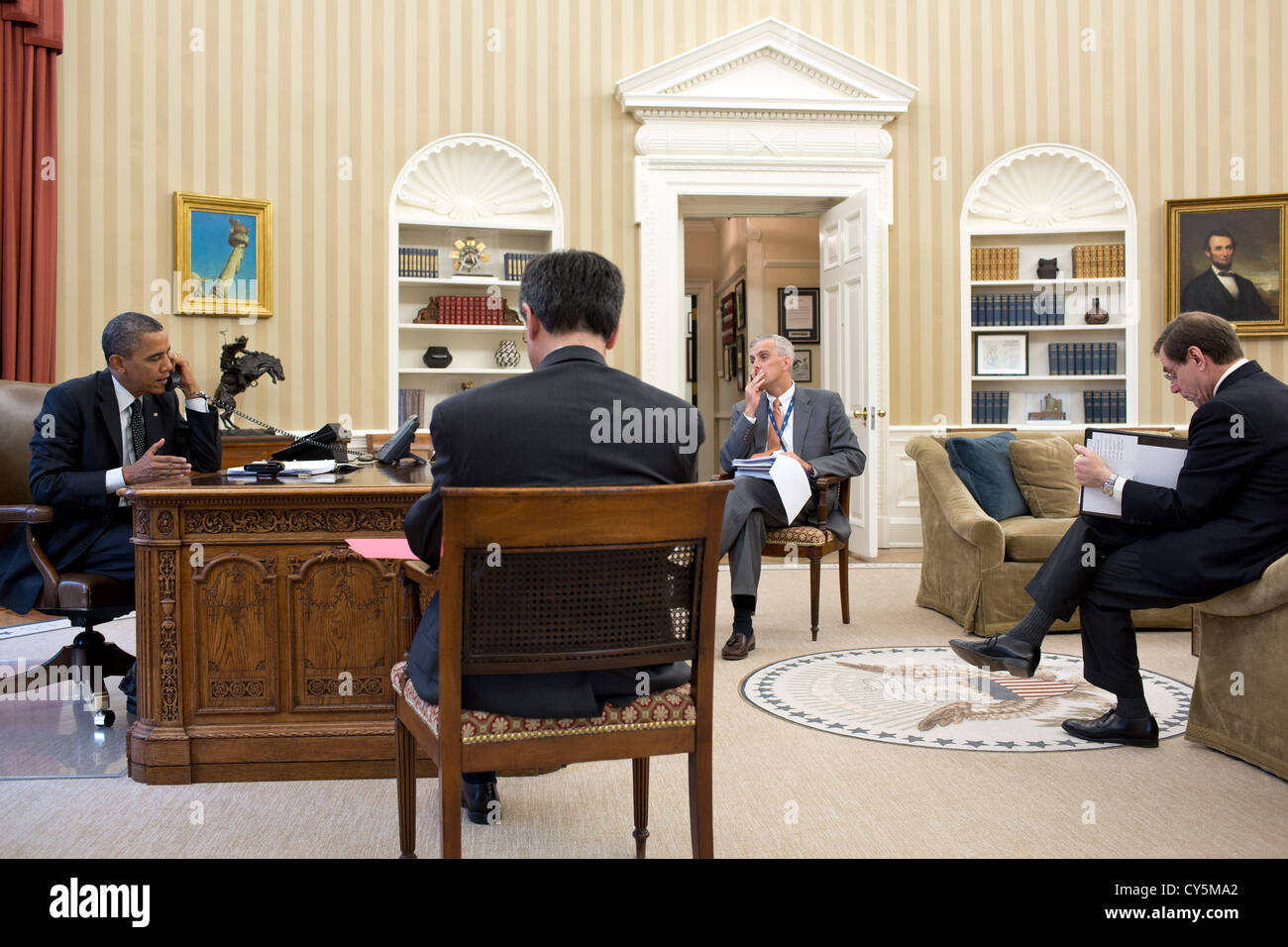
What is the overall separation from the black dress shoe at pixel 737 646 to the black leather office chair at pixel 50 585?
7.33 ft

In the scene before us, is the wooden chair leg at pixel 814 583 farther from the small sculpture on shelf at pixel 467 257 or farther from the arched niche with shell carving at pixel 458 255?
the small sculpture on shelf at pixel 467 257

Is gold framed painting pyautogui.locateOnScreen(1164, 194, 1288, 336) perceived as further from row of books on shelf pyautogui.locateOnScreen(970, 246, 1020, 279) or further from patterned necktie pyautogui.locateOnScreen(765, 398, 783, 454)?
patterned necktie pyautogui.locateOnScreen(765, 398, 783, 454)

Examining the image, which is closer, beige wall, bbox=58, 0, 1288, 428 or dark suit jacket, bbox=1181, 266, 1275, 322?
beige wall, bbox=58, 0, 1288, 428

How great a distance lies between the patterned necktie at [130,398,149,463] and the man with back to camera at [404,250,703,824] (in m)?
2.00

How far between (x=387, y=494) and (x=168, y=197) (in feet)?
16.2

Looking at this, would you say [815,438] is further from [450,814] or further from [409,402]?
[450,814]

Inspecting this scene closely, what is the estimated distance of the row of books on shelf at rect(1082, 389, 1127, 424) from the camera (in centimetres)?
768

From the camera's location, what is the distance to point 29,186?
6.40 meters

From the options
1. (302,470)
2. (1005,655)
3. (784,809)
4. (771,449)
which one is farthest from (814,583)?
(302,470)

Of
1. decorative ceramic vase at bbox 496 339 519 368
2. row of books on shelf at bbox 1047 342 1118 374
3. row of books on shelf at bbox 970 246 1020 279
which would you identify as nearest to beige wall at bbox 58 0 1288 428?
row of books on shelf at bbox 970 246 1020 279

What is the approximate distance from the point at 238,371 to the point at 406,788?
16.4 feet
